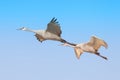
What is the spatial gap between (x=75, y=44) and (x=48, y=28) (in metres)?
1.26

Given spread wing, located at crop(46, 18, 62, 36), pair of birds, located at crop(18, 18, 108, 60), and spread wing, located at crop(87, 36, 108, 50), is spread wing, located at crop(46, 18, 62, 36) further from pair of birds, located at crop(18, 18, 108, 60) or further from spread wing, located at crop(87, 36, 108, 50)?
spread wing, located at crop(87, 36, 108, 50)

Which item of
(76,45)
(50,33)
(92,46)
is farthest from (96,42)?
(50,33)

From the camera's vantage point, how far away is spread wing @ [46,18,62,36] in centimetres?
1171

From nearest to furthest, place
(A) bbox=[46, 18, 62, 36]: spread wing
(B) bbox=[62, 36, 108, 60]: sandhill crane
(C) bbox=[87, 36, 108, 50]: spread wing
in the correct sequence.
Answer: (B) bbox=[62, 36, 108, 60]: sandhill crane, (C) bbox=[87, 36, 108, 50]: spread wing, (A) bbox=[46, 18, 62, 36]: spread wing

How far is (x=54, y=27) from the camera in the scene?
483 inches

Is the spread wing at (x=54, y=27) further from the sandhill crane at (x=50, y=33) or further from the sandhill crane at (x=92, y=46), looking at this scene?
the sandhill crane at (x=92, y=46)

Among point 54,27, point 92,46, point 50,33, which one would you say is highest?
→ point 54,27

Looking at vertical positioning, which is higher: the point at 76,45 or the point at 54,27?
the point at 54,27

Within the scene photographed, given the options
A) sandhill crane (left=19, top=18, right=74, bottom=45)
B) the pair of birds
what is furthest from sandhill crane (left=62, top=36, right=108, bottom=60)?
sandhill crane (left=19, top=18, right=74, bottom=45)

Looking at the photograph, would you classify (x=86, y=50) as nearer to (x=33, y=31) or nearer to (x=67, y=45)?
(x=67, y=45)

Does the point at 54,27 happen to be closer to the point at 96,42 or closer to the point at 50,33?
the point at 50,33

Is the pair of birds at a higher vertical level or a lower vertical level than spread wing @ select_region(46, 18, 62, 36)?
lower

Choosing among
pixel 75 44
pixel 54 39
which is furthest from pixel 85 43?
pixel 54 39

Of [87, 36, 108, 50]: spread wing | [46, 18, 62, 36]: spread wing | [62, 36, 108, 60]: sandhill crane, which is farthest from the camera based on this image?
[46, 18, 62, 36]: spread wing
